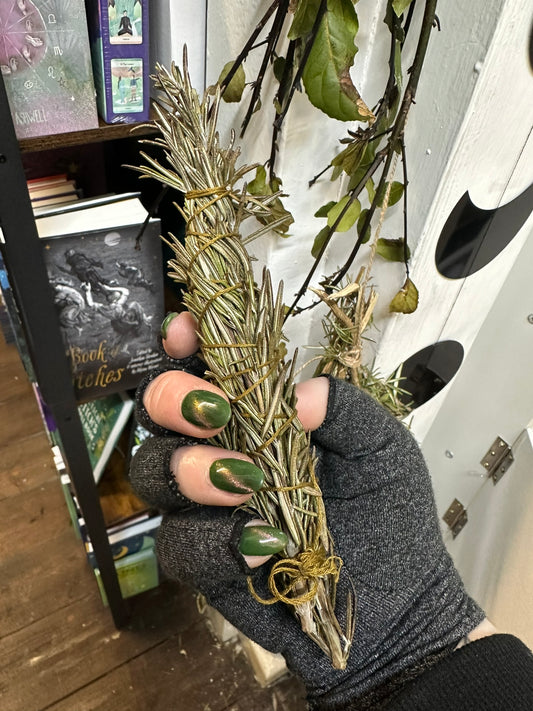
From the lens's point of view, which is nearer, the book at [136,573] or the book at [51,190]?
the book at [51,190]

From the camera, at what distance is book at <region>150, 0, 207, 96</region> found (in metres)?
0.66

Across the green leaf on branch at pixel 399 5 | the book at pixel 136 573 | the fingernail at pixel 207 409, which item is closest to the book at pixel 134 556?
the book at pixel 136 573

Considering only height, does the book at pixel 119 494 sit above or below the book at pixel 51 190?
below

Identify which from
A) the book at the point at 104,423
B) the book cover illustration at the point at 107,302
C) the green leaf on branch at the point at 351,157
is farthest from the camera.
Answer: the book at the point at 104,423

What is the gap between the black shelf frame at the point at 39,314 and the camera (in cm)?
58

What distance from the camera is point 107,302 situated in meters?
0.80

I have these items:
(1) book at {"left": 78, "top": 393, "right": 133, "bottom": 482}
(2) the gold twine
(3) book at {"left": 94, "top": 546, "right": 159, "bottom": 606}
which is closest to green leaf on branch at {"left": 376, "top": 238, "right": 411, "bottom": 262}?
(2) the gold twine

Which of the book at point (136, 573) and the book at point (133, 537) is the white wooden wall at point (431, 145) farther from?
the book at point (136, 573)

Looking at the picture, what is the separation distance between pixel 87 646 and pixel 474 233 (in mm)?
1215

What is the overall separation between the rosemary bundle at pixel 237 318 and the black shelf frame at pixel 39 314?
0.60ft

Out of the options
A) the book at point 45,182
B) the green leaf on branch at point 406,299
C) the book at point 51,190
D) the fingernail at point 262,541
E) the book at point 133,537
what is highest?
the green leaf on branch at point 406,299

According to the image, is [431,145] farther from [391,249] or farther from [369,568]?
[369,568]

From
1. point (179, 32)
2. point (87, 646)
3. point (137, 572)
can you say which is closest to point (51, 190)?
point (179, 32)

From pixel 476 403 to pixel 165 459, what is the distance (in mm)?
533
